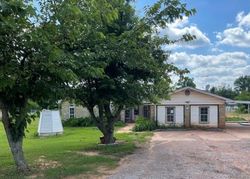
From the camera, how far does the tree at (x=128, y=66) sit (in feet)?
48.2

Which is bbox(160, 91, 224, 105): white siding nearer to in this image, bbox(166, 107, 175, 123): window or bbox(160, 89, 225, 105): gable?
bbox(160, 89, 225, 105): gable

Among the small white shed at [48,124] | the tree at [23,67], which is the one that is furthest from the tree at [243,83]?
the tree at [23,67]

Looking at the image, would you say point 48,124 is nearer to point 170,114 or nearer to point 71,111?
point 170,114

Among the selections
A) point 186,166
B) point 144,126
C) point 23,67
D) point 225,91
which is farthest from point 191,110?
point 225,91

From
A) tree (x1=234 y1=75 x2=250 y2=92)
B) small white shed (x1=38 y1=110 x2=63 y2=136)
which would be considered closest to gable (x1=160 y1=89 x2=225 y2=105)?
small white shed (x1=38 y1=110 x2=63 y2=136)

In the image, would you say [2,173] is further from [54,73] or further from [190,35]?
[190,35]

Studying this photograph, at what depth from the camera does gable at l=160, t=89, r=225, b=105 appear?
36656 millimetres

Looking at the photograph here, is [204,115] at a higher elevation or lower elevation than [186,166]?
higher

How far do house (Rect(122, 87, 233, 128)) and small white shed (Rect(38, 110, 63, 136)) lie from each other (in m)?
8.93

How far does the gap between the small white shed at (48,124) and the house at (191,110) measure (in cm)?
893

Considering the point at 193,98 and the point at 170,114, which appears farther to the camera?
the point at 170,114

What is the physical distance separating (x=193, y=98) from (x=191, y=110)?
41.8 inches

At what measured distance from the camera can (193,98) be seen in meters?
36.9

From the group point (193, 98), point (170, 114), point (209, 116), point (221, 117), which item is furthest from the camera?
point (170, 114)
